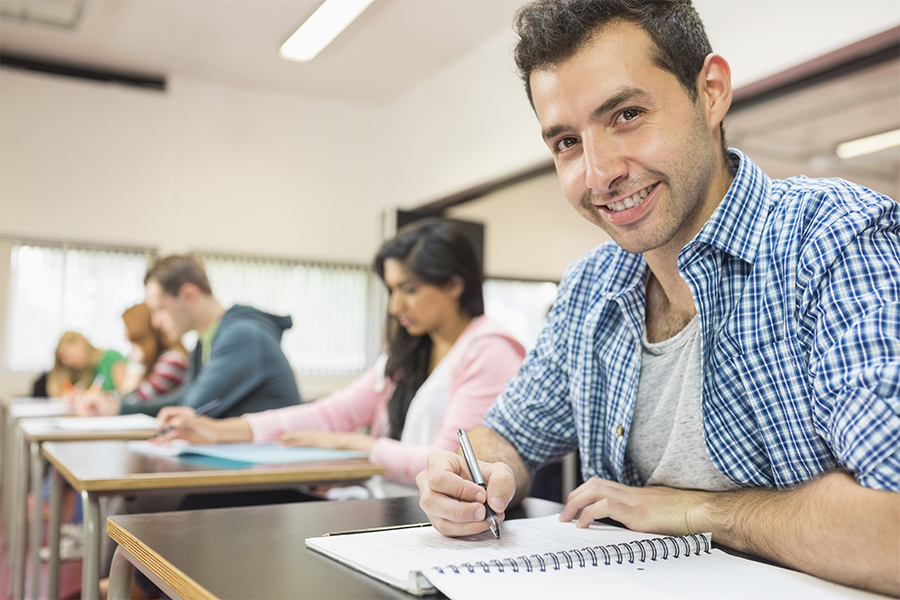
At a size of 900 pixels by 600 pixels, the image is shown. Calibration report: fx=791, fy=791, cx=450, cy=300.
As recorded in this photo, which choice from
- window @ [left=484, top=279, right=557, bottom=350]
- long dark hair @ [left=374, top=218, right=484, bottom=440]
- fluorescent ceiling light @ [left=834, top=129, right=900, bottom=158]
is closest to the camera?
long dark hair @ [left=374, top=218, right=484, bottom=440]

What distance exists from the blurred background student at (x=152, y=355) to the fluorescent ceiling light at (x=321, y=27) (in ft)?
5.45

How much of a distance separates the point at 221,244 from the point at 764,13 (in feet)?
13.1

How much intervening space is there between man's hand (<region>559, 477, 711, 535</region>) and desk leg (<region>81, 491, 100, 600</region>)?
0.92 m

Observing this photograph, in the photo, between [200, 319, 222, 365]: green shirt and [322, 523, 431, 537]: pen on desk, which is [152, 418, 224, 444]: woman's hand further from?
[322, 523, 431, 537]: pen on desk

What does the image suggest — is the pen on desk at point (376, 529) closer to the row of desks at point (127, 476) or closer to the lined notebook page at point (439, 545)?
the lined notebook page at point (439, 545)

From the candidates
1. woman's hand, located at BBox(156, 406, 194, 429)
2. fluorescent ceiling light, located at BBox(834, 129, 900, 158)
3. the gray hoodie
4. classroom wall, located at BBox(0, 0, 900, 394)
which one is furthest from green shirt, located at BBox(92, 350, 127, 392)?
fluorescent ceiling light, located at BBox(834, 129, 900, 158)

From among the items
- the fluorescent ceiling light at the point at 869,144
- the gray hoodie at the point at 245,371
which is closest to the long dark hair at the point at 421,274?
the gray hoodie at the point at 245,371

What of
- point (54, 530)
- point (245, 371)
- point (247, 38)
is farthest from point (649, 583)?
point (247, 38)

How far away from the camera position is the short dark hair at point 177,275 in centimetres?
333

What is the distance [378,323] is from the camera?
612cm

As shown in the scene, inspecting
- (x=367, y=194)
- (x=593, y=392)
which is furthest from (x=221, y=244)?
(x=593, y=392)

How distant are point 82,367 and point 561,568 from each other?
4924 mm

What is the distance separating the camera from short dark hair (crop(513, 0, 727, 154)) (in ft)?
3.47

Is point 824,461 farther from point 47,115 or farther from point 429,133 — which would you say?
point 47,115
